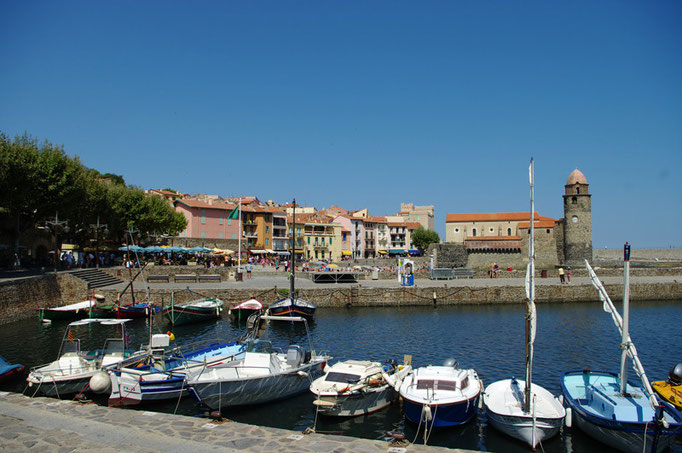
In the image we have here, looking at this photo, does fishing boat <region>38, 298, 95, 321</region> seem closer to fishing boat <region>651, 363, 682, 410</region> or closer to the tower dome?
fishing boat <region>651, 363, 682, 410</region>

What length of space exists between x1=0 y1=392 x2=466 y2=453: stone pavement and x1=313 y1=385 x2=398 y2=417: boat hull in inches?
155

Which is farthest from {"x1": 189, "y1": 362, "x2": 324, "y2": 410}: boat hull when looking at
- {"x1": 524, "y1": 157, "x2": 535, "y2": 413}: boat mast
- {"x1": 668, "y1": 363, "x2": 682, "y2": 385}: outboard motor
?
{"x1": 668, "y1": 363, "x2": 682, "y2": 385}: outboard motor

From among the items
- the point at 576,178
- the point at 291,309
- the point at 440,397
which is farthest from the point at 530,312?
the point at 576,178

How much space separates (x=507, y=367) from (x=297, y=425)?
10839 mm

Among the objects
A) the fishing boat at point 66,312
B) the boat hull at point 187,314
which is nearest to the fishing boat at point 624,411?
the boat hull at point 187,314

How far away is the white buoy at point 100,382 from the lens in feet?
51.8

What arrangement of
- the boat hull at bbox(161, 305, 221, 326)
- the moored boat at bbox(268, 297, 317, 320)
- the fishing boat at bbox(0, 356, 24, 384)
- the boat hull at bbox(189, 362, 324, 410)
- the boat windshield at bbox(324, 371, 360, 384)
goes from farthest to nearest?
1. the moored boat at bbox(268, 297, 317, 320)
2. the boat hull at bbox(161, 305, 221, 326)
3. the fishing boat at bbox(0, 356, 24, 384)
4. the boat windshield at bbox(324, 371, 360, 384)
5. the boat hull at bbox(189, 362, 324, 410)

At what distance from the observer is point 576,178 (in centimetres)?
8575

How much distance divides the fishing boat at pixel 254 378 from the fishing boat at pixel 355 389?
64.3 inches

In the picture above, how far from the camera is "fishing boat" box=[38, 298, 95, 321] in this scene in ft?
106

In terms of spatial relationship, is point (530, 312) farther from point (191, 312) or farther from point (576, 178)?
point (576, 178)

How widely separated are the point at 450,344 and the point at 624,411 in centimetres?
1387

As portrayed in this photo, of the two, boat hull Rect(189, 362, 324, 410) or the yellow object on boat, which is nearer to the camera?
the yellow object on boat

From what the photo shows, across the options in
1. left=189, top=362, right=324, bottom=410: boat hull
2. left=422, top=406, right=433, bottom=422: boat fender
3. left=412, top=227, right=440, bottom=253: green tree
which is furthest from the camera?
left=412, top=227, right=440, bottom=253: green tree
